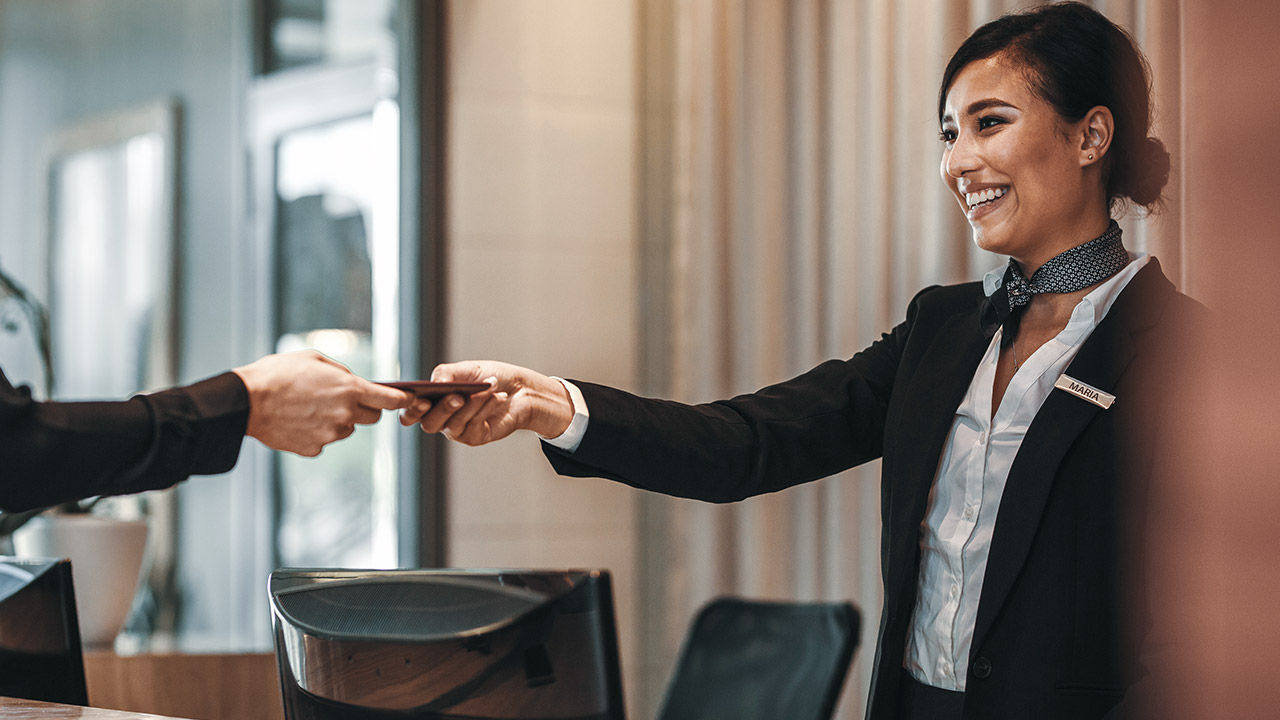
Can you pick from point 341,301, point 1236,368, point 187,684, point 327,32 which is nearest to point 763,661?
point 187,684

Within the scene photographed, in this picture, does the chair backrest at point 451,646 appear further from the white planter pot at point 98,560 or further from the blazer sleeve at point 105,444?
the white planter pot at point 98,560

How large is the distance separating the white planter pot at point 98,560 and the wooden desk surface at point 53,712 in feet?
3.28

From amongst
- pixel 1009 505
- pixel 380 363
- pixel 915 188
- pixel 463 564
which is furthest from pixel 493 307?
pixel 1009 505

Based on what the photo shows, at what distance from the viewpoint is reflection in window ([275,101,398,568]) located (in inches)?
134

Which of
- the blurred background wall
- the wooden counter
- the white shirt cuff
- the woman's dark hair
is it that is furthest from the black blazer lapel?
the wooden counter

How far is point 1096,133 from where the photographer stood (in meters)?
1.60

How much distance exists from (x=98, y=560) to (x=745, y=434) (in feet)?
4.97

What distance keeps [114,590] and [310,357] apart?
125 cm

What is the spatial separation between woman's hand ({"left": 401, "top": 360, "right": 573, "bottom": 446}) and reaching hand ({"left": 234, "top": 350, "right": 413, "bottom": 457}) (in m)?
0.06

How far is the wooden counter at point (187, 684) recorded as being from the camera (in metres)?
2.41

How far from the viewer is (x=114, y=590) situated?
8.23 feet

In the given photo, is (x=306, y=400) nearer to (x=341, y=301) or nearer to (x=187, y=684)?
(x=187, y=684)

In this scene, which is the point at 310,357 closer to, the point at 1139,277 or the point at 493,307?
the point at 1139,277

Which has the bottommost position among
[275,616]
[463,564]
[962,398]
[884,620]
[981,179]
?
[463,564]
